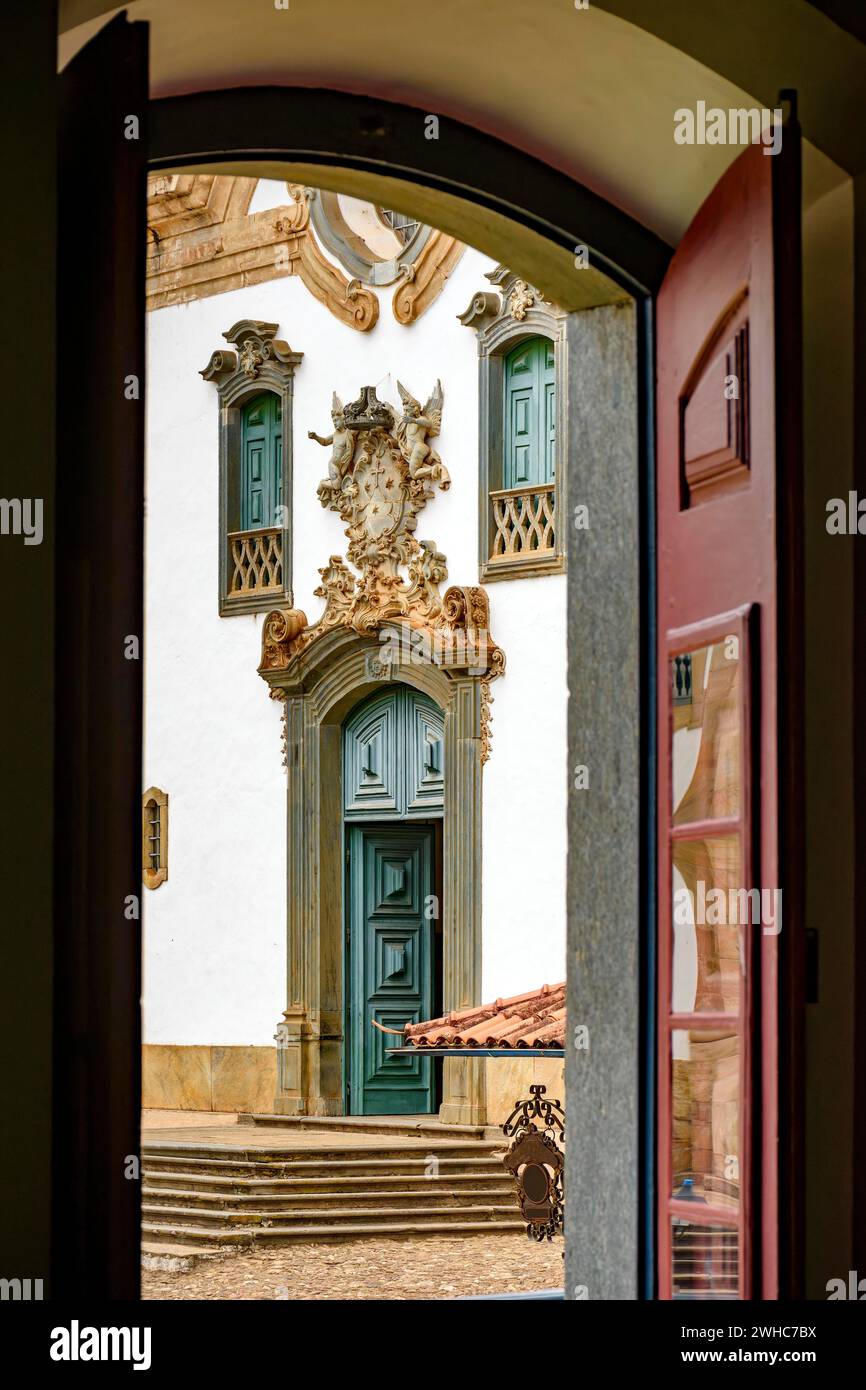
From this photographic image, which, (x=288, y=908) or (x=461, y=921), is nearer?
(x=461, y=921)

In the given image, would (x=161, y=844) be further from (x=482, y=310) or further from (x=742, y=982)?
(x=742, y=982)

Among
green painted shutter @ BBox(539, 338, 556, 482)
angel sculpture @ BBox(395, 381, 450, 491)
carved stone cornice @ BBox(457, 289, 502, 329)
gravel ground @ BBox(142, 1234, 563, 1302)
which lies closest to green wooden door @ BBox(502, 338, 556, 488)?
green painted shutter @ BBox(539, 338, 556, 482)

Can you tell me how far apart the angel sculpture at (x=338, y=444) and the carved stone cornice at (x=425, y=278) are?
916 millimetres

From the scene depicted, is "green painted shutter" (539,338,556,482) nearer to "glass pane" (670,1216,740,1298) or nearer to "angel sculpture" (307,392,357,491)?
"angel sculpture" (307,392,357,491)

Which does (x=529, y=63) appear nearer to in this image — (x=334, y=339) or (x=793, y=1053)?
(x=793, y=1053)

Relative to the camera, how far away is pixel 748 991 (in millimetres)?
3584

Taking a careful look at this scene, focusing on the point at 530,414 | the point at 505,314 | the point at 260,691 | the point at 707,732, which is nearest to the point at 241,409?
the point at 260,691

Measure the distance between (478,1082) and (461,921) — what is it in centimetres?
115

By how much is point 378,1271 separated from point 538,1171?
1.12 m

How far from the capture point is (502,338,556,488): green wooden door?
15.2 metres

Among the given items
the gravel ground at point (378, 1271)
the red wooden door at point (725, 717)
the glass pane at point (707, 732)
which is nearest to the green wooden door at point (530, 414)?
the gravel ground at point (378, 1271)

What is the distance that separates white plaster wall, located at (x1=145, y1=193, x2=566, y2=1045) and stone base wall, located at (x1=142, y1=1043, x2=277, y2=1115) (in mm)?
126

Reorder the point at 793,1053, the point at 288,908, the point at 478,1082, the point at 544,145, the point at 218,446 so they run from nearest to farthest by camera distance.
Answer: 1. the point at 793,1053
2. the point at 544,145
3. the point at 478,1082
4. the point at 288,908
5. the point at 218,446
